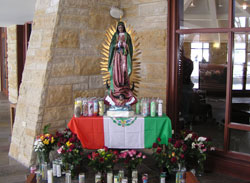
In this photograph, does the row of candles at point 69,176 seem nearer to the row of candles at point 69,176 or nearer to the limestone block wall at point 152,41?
the row of candles at point 69,176

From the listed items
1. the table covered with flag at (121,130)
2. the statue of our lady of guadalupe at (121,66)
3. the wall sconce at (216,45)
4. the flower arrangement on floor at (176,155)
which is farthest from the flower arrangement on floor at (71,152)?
the wall sconce at (216,45)

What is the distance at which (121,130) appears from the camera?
3648 mm

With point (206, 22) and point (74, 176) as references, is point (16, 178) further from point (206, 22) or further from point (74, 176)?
point (206, 22)

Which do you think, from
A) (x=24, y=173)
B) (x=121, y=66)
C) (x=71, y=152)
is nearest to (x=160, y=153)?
(x=71, y=152)

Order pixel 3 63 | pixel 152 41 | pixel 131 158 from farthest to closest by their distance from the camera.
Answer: pixel 3 63 → pixel 152 41 → pixel 131 158

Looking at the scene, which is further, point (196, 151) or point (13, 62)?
point (13, 62)

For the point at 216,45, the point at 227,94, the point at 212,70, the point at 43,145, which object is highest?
the point at 216,45

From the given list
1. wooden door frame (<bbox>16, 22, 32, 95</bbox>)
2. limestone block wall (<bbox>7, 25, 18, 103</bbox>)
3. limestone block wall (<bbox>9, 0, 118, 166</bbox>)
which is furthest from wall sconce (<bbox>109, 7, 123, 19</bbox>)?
limestone block wall (<bbox>7, 25, 18, 103</bbox>)

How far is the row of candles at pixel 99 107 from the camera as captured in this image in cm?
369

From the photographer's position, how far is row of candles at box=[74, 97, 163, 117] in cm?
369

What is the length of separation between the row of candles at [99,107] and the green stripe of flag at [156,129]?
0.10 m

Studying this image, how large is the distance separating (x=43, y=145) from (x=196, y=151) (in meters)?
1.87

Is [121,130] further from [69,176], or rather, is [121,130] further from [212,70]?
[212,70]

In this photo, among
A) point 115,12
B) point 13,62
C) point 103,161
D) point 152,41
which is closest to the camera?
point 103,161
